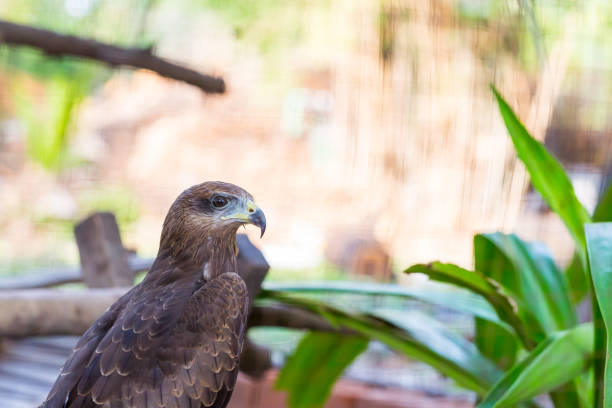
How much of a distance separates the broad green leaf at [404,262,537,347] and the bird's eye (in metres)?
0.31

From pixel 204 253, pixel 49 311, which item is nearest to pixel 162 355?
pixel 204 253

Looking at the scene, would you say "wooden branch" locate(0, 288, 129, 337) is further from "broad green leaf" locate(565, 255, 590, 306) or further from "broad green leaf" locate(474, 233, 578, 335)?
"broad green leaf" locate(565, 255, 590, 306)

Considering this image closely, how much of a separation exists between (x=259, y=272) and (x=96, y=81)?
3.53ft

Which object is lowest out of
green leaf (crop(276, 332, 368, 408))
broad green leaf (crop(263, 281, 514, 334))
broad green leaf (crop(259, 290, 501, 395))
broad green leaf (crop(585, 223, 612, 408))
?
green leaf (crop(276, 332, 368, 408))

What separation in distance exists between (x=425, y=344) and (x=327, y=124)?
2.86ft

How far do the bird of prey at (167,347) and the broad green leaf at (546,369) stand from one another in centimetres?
40

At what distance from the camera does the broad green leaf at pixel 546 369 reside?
2.98 ft

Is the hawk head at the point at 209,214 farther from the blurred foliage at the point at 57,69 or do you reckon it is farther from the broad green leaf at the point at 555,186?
the blurred foliage at the point at 57,69

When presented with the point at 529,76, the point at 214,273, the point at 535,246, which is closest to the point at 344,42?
the point at 529,76

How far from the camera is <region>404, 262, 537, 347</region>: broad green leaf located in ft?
3.30

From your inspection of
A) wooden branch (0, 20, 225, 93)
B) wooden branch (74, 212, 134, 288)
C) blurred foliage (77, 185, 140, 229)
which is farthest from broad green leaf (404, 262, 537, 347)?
blurred foliage (77, 185, 140, 229)

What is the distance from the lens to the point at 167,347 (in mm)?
848

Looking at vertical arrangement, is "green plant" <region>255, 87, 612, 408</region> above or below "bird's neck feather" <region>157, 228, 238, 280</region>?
below

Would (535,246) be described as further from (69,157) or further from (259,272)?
(69,157)
